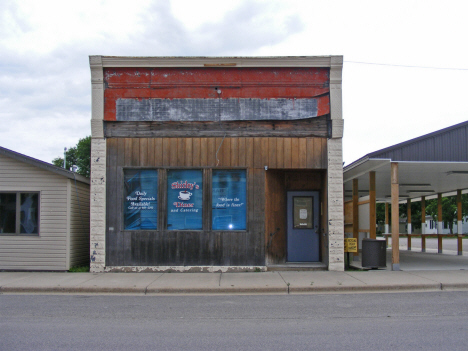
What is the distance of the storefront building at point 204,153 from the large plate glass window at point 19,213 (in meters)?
1.86

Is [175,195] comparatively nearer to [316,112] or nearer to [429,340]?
[316,112]

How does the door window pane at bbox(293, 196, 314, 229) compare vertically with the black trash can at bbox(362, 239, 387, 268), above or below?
above

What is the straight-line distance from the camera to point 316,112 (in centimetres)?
1352

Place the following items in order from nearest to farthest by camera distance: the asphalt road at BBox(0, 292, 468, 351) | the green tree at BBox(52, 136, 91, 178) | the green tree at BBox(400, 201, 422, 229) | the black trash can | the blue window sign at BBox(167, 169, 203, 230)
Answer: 1. the asphalt road at BBox(0, 292, 468, 351)
2. the blue window sign at BBox(167, 169, 203, 230)
3. the black trash can
4. the green tree at BBox(52, 136, 91, 178)
5. the green tree at BBox(400, 201, 422, 229)

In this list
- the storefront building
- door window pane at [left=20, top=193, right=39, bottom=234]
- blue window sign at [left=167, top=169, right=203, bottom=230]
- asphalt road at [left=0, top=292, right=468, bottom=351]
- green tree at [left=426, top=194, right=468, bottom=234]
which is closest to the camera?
asphalt road at [left=0, top=292, right=468, bottom=351]

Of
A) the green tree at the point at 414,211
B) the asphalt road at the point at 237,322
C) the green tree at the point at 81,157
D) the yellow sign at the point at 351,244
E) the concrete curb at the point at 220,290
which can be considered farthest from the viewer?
the green tree at the point at 414,211

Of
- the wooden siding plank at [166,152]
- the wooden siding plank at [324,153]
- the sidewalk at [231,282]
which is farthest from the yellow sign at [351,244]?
the wooden siding plank at [166,152]

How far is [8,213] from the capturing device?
1370 centimetres

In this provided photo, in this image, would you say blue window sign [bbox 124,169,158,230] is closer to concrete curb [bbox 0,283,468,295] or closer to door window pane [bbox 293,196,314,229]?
concrete curb [bbox 0,283,468,295]

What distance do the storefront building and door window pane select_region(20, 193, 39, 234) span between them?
5.93 feet

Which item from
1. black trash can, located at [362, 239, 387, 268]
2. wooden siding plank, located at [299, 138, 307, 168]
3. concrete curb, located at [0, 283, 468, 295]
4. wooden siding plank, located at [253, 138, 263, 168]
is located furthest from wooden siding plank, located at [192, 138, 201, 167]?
black trash can, located at [362, 239, 387, 268]

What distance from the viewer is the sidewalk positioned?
10.8 m

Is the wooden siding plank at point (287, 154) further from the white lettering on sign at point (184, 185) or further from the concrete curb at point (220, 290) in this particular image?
the concrete curb at point (220, 290)

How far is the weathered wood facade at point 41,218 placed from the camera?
1348 centimetres
